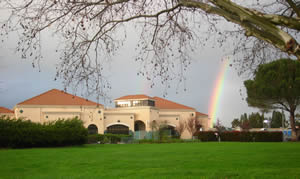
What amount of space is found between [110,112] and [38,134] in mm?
31363

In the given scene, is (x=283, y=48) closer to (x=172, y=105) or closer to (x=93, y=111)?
(x=93, y=111)

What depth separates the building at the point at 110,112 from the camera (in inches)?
1918

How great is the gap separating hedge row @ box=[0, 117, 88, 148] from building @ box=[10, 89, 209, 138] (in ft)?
66.8

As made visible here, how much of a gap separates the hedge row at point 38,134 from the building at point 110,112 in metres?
20.4

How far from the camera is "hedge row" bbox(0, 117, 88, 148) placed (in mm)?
21922

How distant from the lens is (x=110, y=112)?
54.5 m

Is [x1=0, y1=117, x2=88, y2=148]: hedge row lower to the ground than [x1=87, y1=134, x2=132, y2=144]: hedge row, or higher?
higher

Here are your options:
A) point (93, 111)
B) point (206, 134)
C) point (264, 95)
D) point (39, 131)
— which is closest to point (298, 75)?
point (264, 95)

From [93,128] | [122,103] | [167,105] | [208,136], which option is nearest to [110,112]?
[93,128]

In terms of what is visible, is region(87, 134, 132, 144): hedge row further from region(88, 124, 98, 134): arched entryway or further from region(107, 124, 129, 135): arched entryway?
region(107, 124, 129, 135): arched entryway

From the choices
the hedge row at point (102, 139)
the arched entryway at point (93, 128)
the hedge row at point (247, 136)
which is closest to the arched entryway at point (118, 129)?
the arched entryway at point (93, 128)

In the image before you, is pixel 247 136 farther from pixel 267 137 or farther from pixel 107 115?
pixel 107 115

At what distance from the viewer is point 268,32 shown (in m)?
5.08

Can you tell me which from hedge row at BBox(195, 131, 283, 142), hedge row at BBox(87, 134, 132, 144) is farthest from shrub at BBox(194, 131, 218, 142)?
hedge row at BBox(87, 134, 132, 144)
